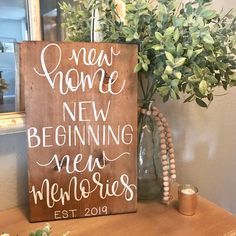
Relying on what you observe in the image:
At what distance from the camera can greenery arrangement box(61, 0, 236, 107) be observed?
686 mm

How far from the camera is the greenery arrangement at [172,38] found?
2.25 ft

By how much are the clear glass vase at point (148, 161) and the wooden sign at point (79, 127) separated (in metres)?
0.07

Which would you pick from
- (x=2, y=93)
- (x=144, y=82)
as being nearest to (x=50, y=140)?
(x=2, y=93)

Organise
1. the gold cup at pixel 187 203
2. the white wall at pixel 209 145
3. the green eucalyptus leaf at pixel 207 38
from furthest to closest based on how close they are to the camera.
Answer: the white wall at pixel 209 145 → the gold cup at pixel 187 203 → the green eucalyptus leaf at pixel 207 38

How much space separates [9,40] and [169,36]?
428mm

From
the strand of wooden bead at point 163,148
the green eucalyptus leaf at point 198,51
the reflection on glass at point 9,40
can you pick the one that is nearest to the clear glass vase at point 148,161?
the strand of wooden bead at point 163,148

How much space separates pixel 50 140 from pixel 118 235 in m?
0.31

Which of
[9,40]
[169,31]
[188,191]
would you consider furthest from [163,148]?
[9,40]

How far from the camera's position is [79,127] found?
0.76 m

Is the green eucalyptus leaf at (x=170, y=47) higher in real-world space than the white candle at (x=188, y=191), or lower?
higher

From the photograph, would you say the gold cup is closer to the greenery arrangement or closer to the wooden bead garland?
the wooden bead garland

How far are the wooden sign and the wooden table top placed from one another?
32 mm

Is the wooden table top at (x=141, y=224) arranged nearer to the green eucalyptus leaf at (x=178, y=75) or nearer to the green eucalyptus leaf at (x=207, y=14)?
the green eucalyptus leaf at (x=178, y=75)

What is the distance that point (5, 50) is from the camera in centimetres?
75
